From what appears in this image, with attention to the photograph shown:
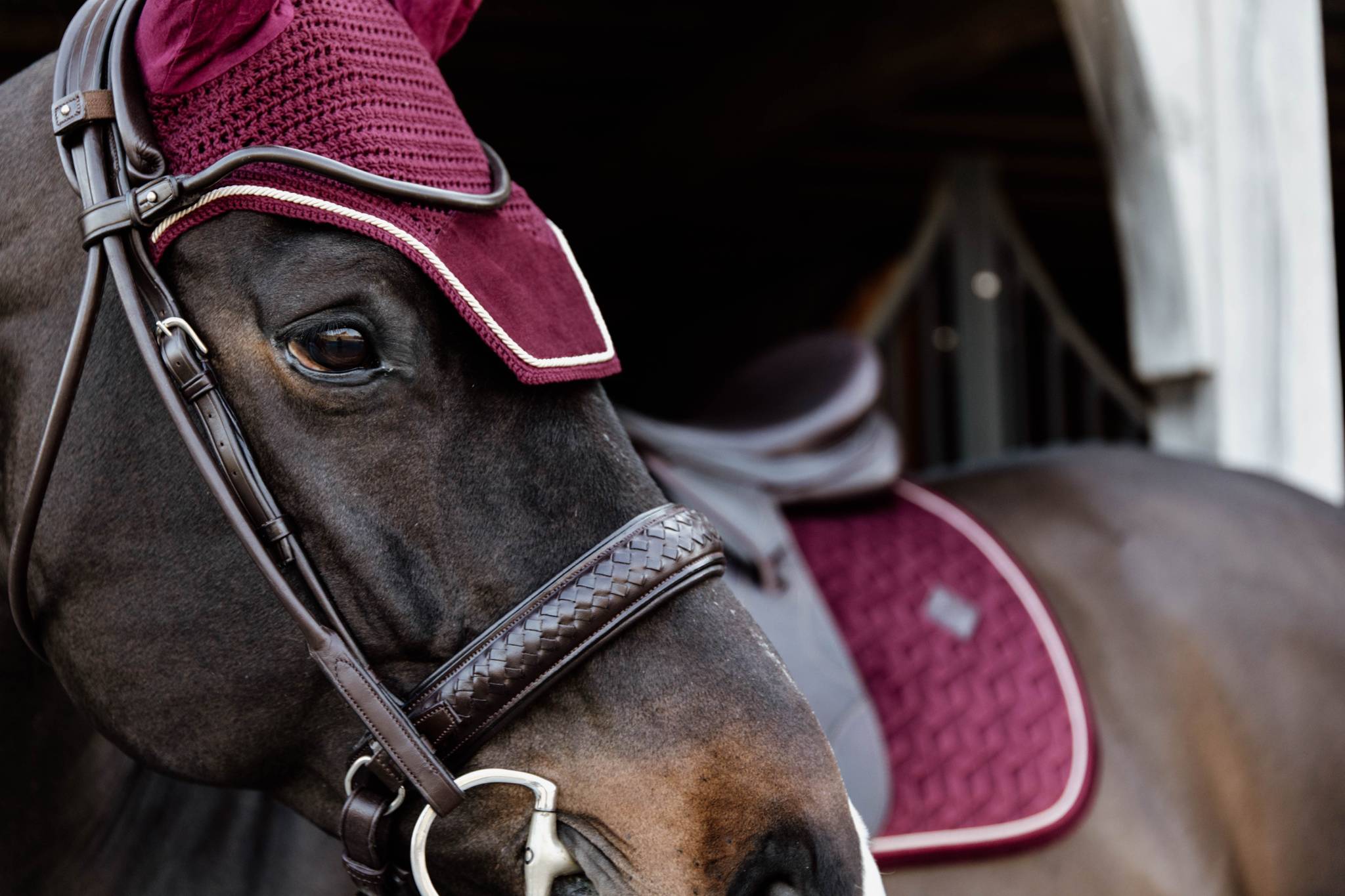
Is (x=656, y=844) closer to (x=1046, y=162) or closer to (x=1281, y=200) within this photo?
(x=1281, y=200)

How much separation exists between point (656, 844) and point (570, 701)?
0.12m

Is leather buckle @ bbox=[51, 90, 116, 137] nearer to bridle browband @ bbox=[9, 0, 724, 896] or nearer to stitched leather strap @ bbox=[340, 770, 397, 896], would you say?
bridle browband @ bbox=[9, 0, 724, 896]

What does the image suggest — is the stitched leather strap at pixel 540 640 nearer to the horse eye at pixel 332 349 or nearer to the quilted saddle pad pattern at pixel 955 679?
the horse eye at pixel 332 349

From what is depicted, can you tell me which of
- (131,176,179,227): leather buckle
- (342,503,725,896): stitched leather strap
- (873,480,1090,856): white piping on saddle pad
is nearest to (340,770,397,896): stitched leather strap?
(342,503,725,896): stitched leather strap

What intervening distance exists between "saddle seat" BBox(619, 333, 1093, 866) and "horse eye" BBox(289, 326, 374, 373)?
0.64 meters

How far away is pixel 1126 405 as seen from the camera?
4.02 m

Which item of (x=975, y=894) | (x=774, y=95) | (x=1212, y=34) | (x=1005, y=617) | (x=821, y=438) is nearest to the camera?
(x=975, y=894)

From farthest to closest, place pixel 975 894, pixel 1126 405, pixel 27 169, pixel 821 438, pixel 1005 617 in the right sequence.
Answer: pixel 1126 405
pixel 821 438
pixel 1005 617
pixel 975 894
pixel 27 169

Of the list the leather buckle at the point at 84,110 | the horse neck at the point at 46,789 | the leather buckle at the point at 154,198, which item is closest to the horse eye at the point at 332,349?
the leather buckle at the point at 154,198

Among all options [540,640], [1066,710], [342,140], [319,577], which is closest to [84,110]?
[342,140]

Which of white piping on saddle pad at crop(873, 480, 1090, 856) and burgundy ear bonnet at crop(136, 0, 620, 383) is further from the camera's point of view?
white piping on saddle pad at crop(873, 480, 1090, 856)

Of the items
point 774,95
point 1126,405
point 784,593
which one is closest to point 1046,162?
point 1126,405

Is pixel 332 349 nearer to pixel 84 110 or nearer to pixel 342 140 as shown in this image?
pixel 342 140

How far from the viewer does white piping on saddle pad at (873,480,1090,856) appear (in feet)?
4.58
